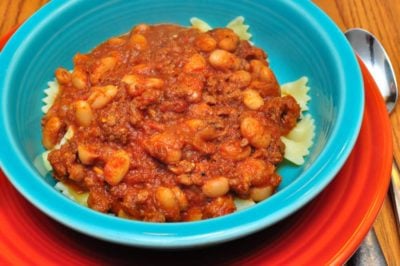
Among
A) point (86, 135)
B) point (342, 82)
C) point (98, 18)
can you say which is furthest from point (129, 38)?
point (342, 82)

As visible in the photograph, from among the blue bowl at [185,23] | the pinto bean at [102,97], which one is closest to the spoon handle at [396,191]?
the blue bowl at [185,23]

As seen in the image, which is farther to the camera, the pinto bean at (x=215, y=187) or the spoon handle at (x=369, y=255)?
the spoon handle at (x=369, y=255)

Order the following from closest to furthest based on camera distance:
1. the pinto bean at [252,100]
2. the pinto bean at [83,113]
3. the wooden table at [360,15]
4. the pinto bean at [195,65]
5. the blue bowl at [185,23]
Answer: the blue bowl at [185,23] < the pinto bean at [83,113] < the pinto bean at [252,100] < the pinto bean at [195,65] < the wooden table at [360,15]

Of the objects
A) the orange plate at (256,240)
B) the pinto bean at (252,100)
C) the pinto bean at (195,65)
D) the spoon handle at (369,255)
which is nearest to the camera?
the orange plate at (256,240)

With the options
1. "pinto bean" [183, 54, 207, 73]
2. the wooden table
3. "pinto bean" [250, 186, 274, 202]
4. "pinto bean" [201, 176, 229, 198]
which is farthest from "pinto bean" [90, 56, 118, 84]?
the wooden table

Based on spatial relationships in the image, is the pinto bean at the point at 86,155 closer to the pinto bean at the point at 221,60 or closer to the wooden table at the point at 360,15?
the pinto bean at the point at 221,60
